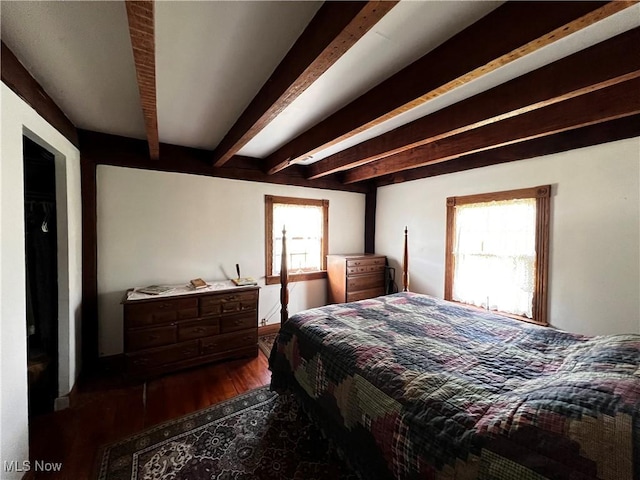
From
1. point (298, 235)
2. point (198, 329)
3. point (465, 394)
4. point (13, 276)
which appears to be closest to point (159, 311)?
point (198, 329)

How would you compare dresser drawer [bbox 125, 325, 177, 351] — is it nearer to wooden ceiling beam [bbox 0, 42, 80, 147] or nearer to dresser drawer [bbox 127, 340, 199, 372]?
dresser drawer [bbox 127, 340, 199, 372]

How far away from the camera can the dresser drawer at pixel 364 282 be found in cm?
388

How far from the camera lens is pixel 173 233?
3.03 meters

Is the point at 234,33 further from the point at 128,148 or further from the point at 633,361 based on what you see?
the point at 633,361

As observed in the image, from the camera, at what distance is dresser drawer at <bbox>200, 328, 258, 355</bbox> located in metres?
2.79

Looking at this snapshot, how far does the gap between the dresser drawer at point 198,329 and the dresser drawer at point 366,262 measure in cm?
196

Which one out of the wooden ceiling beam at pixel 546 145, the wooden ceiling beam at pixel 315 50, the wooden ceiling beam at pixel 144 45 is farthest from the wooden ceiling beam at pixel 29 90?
the wooden ceiling beam at pixel 546 145

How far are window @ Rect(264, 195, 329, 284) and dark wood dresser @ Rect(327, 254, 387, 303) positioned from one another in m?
0.25

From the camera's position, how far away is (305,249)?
13.3ft

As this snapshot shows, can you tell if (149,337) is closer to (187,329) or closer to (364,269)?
(187,329)

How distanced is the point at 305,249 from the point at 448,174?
2.27 metres

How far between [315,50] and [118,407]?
2.96 m

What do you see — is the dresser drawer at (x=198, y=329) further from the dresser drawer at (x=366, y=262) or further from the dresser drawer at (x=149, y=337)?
the dresser drawer at (x=366, y=262)

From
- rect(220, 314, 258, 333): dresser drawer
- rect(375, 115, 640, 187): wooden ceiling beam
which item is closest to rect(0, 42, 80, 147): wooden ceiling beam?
rect(220, 314, 258, 333): dresser drawer
